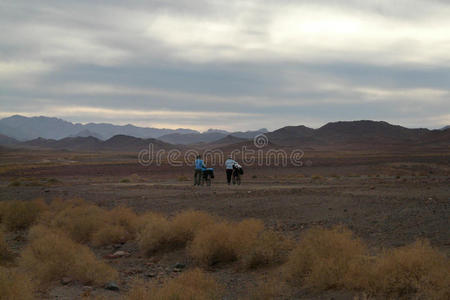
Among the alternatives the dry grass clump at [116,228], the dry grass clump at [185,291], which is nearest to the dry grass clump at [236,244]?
the dry grass clump at [185,291]

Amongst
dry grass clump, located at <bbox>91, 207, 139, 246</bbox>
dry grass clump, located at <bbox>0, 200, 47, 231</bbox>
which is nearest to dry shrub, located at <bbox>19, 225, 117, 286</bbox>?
dry grass clump, located at <bbox>91, 207, 139, 246</bbox>

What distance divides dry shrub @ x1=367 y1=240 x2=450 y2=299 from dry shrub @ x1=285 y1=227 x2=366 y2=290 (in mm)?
850

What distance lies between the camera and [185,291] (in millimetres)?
7922

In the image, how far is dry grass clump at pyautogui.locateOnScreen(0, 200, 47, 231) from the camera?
19.4 m

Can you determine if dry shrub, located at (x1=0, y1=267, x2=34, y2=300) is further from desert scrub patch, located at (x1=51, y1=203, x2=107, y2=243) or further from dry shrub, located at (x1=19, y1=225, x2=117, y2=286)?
desert scrub patch, located at (x1=51, y1=203, x2=107, y2=243)

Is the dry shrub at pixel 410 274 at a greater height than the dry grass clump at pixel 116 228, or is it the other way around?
the dry shrub at pixel 410 274

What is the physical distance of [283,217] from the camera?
16.6 metres

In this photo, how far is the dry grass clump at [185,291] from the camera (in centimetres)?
777

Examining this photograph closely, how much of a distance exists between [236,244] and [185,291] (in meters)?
4.49

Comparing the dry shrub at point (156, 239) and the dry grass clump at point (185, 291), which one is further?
the dry shrub at point (156, 239)

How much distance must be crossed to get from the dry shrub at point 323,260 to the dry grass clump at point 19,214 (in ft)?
43.2

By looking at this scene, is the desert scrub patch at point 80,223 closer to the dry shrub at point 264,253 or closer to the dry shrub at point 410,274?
the dry shrub at point 264,253

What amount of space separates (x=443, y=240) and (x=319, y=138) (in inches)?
7374

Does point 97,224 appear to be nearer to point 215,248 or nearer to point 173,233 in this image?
point 173,233
